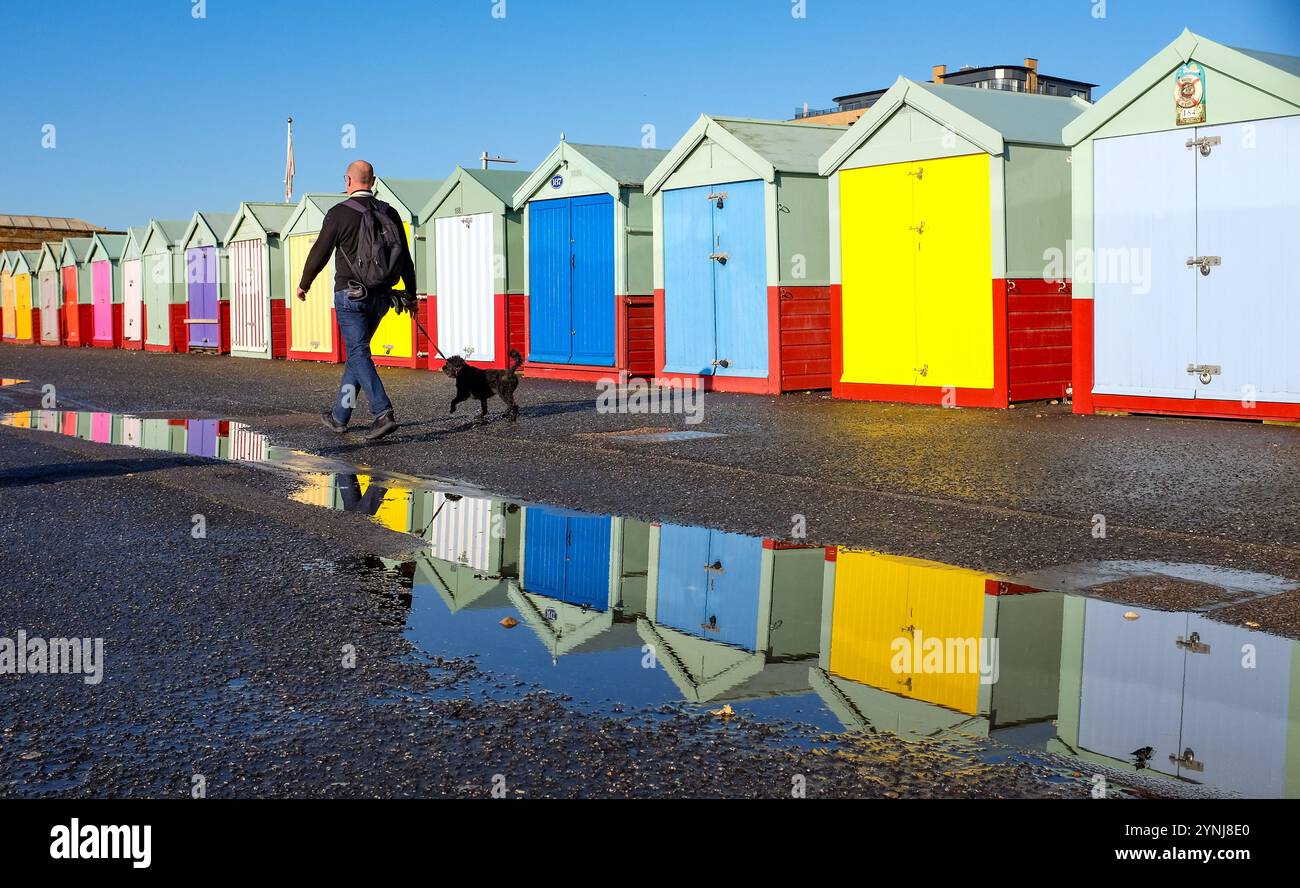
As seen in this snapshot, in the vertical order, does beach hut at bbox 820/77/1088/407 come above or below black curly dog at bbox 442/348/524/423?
above

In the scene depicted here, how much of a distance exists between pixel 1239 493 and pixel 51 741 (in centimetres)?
666

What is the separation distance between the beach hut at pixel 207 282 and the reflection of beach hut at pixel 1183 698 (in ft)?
105

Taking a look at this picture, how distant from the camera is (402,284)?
25.9 m

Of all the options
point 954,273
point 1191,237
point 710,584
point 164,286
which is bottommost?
point 710,584

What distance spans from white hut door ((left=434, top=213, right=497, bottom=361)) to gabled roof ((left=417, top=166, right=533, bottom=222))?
374mm

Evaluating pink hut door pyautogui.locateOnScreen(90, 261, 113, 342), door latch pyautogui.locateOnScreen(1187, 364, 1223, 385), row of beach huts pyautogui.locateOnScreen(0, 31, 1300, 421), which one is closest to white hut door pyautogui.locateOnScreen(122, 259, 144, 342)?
pink hut door pyautogui.locateOnScreen(90, 261, 113, 342)

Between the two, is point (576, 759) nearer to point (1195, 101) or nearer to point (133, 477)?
point (133, 477)

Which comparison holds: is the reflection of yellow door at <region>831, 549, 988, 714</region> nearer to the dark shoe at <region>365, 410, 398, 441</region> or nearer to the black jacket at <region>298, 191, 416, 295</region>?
the dark shoe at <region>365, 410, 398, 441</region>

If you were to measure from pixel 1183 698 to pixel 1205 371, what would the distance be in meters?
9.16

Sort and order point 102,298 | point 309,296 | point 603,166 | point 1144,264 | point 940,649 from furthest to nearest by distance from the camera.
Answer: point 102,298 < point 309,296 < point 603,166 < point 1144,264 < point 940,649

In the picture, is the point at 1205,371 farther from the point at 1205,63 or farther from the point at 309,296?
the point at 309,296

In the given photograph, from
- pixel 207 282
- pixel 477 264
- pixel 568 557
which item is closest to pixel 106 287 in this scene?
pixel 207 282

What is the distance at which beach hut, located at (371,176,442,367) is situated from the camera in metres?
25.2

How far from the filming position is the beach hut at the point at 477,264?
74.9ft
